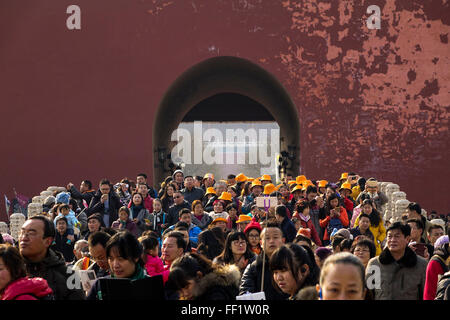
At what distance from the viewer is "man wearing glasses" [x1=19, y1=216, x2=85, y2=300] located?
16.3 feet

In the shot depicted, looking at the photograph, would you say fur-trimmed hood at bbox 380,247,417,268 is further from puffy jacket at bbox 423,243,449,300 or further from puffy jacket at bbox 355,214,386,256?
puffy jacket at bbox 355,214,386,256

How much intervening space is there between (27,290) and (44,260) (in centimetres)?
97

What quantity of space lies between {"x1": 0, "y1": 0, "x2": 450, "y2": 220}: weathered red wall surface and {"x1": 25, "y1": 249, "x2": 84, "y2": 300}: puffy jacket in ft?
41.2

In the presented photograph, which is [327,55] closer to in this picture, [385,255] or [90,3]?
[90,3]

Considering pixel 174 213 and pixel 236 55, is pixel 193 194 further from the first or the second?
pixel 236 55

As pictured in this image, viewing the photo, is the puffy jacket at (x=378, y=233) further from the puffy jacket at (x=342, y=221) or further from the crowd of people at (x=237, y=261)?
the puffy jacket at (x=342, y=221)

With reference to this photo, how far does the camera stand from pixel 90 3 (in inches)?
698

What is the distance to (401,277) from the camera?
5824mm

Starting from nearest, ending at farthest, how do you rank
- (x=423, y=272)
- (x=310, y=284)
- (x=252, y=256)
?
(x=310, y=284) < (x=423, y=272) < (x=252, y=256)

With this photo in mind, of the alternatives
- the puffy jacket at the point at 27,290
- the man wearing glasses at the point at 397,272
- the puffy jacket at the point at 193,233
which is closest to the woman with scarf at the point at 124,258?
the puffy jacket at the point at 27,290

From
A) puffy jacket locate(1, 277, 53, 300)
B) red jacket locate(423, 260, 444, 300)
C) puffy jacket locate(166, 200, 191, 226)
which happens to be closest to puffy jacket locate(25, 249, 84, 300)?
puffy jacket locate(1, 277, 53, 300)
